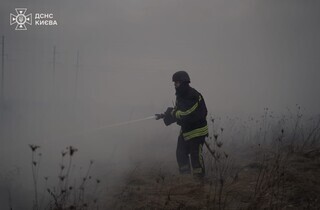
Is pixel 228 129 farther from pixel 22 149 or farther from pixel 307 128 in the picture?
pixel 22 149

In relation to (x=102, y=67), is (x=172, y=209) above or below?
below

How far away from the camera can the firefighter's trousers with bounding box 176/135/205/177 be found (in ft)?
16.9

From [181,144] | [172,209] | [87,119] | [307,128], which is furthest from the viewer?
[87,119]

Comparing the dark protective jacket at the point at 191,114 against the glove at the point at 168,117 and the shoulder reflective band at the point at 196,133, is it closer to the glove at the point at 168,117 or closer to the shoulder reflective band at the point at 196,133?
the shoulder reflective band at the point at 196,133

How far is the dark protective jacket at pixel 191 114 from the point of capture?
5199 millimetres

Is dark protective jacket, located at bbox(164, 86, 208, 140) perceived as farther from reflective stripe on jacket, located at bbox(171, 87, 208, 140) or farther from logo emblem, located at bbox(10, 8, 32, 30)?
logo emblem, located at bbox(10, 8, 32, 30)

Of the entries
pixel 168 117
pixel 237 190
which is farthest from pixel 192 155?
pixel 237 190

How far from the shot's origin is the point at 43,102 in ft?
46.0

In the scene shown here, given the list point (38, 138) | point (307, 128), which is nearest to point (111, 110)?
point (38, 138)

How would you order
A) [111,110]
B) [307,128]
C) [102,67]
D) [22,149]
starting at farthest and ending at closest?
[102,67], [111,110], [307,128], [22,149]

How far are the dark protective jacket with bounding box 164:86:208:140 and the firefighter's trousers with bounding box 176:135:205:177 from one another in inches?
3.4

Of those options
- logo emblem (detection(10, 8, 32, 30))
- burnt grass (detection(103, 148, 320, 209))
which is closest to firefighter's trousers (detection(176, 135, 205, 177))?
burnt grass (detection(103, 148, 320, 209))

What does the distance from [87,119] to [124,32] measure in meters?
5.28

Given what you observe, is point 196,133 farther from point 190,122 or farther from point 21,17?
point 21,17
